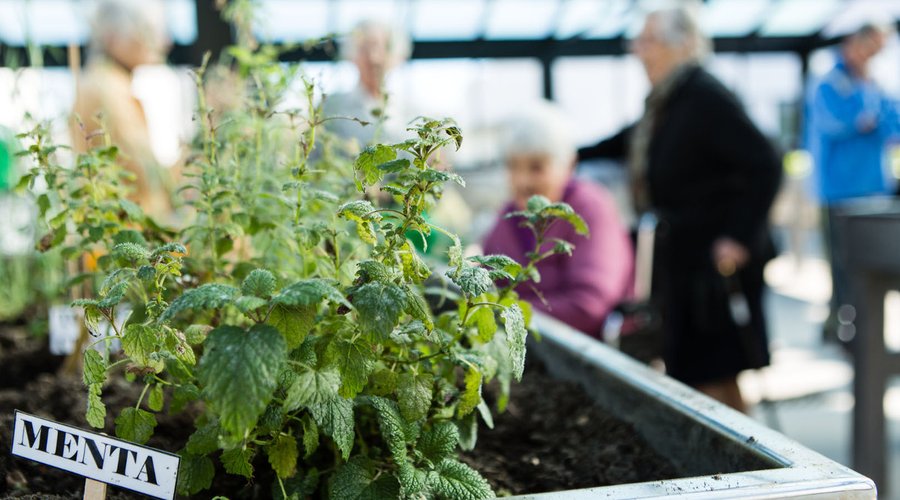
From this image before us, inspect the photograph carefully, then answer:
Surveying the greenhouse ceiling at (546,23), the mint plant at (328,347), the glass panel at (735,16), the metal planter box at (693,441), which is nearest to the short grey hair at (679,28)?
the metal planter box at (693,441)

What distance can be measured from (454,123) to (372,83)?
6.66 feet

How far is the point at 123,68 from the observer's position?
2.20 m

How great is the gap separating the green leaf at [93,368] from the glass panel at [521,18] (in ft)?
34.5

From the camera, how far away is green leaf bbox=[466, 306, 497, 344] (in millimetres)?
765

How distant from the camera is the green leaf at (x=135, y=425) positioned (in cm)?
69

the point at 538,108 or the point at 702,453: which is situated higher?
the point at 538,108

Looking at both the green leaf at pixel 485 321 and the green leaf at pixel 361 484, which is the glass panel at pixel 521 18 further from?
the green leaf at pixel 361 484

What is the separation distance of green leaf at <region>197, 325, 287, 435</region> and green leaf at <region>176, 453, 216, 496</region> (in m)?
0.19

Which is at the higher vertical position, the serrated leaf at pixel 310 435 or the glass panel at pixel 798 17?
the glass panel at pixel 798 17

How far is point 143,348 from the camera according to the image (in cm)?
64

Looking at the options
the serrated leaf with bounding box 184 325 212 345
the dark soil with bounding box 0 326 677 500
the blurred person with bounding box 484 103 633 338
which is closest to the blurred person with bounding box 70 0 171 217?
the dark soil with bounding box 0 326 677 500

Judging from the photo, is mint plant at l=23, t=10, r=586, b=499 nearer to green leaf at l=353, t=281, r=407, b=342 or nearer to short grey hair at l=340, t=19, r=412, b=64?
green leaf at l=353, t=281, r=407, b=342

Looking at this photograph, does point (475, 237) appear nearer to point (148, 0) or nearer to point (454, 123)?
point (148, 0)

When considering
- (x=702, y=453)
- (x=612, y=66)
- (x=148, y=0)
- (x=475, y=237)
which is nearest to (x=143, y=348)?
(x=702, y=453)
